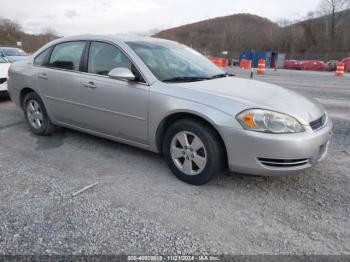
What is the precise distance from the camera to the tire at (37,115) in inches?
189

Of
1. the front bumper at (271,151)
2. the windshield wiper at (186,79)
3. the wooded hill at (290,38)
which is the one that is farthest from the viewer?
the wooded hill at (290,38)

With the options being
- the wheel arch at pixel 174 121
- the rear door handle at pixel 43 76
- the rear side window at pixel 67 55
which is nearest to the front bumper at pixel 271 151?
the wheel arch at pixel 174 121

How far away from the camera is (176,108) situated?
3266 mm

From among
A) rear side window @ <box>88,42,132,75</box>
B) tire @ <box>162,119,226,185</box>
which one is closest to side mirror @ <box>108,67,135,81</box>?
rear side window @ <box>88,42,132,75</box>

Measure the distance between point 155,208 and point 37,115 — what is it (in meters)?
3.01

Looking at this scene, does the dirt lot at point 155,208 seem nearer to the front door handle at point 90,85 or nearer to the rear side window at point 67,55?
the front door handle at point 90,85

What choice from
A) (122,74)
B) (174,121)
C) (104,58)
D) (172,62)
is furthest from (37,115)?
Result: (174,121)

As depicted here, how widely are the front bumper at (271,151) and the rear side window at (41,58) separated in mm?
3210

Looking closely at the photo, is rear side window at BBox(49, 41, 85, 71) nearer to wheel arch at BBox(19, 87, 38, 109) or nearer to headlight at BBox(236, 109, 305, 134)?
wheel arch at BBox(19, 87, 38, 109)

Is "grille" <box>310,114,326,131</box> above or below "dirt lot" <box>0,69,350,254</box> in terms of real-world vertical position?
above

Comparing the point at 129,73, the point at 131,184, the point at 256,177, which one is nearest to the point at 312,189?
the point at 256,177

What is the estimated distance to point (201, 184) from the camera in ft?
10.7

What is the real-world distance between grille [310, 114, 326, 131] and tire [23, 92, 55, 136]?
3.70 metres

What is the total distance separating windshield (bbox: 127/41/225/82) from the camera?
368cm
